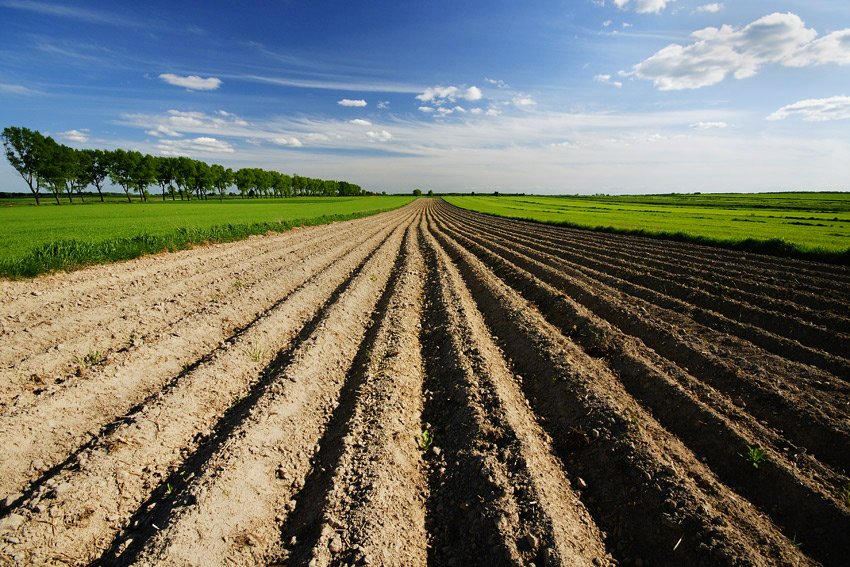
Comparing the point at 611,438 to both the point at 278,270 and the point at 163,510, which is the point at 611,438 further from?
the point at 278,270

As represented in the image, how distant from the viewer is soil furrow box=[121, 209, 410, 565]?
8.89 feet

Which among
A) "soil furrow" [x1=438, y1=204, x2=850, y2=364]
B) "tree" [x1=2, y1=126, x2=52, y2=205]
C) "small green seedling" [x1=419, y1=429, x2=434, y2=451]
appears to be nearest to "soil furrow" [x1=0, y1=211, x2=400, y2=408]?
"small green seedling" [x1=419, y1=429, x2=434, y2=451]

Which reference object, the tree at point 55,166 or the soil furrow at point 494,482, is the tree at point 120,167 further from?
the soil furrow at point 494,482

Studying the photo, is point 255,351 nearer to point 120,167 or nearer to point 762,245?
point 762,245

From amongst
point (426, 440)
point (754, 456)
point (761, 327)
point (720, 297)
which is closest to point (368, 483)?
point (426, 440)

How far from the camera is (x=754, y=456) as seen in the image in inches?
136

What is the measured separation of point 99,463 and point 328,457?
85.8 inches

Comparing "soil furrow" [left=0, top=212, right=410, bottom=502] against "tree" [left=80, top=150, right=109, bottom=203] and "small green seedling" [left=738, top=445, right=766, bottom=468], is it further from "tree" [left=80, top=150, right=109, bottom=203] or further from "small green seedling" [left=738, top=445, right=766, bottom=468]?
"tree" [left=80, top=150, right=109, bottom=203]

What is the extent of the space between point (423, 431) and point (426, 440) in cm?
19

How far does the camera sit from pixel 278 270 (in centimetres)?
1165

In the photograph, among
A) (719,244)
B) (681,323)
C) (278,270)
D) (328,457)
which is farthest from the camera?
(719,244)

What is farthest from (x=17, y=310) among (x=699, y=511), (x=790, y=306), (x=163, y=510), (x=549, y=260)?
(x=790, y=306)

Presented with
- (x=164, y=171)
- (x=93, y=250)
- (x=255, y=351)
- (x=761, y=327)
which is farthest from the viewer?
(x=164, y=171)

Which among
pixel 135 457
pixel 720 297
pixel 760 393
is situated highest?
pixel 720 297
